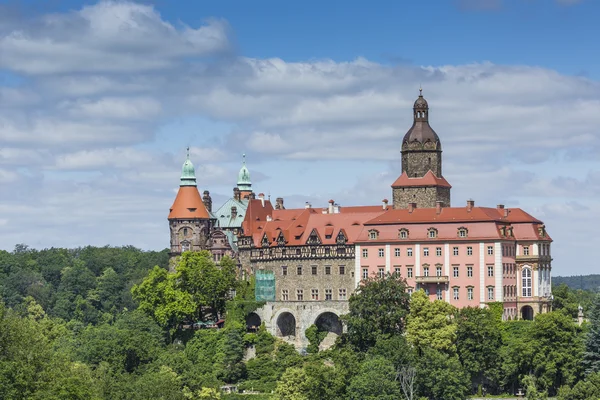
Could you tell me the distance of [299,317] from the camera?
116 metres

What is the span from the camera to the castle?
364 feet

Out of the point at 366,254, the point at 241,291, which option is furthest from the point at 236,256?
the point at 366,254

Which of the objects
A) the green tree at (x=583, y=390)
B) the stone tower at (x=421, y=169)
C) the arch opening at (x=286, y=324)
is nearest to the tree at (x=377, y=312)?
the arch opening at (x=286, y=324)

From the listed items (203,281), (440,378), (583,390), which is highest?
(203,281)

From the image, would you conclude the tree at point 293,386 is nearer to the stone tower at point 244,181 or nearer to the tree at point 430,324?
the tree at point 430,324

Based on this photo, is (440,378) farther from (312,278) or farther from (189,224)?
(189,224)

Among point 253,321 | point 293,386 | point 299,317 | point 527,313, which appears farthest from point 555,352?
point 253,321

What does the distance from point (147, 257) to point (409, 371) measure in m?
102

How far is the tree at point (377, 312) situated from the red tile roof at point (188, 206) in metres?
26.4

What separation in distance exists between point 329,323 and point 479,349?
16926 millimetres

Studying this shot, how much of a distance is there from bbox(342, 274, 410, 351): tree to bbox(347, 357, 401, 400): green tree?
21.5ft

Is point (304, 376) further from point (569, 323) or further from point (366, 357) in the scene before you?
point (569, 323)

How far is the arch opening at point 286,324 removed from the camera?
117m

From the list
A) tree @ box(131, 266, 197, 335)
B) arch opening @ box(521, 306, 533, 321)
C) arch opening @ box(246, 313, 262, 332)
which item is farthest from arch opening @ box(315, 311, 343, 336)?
arch opening @ box(521, 306, 533, 321)
